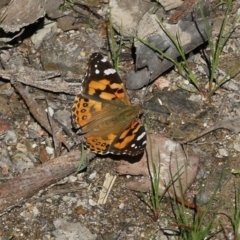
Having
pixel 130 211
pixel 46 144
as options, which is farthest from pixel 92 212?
pixel 46 144

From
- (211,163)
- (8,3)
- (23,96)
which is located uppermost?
(8,3)

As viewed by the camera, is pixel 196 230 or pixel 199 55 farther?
pixel 199 55

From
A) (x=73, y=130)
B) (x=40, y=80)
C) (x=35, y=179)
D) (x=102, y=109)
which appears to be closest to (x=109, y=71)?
(x=102, y=109)

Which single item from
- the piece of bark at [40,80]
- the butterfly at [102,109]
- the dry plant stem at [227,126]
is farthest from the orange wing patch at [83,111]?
the dry plant stem at [227,126]

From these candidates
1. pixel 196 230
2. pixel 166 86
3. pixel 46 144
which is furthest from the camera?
pixel 166 86

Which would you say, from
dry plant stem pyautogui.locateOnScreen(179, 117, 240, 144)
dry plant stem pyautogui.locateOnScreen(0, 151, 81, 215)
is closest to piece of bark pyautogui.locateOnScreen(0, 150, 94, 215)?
dry plant stem pyautogui.locateOnScreen(0, 151, 81, 215)

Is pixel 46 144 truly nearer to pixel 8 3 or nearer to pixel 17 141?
pixel 17 141

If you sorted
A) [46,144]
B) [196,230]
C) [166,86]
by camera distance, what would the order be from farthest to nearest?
→ [166,86], [46,144], [196,230]

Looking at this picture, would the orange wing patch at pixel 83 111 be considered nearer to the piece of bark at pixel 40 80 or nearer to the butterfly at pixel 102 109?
the butterfly at pixel 102 109

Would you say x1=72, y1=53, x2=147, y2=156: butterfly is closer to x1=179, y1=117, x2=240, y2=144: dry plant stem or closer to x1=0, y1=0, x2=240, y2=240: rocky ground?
x1=0, y1=0, x2=240, y2=240: rocky ground
